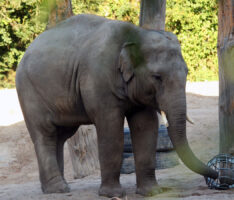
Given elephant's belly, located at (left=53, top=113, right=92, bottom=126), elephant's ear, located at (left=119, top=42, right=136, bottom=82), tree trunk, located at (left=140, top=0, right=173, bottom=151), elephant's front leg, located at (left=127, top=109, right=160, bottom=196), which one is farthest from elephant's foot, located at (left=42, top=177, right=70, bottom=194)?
tree trunk, located at (left=140, top=0, right=173, bottom=151)

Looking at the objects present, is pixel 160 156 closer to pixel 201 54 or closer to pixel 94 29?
pixel 94 29

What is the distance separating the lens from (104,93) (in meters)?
4.41

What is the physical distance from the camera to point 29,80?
16.5 ft

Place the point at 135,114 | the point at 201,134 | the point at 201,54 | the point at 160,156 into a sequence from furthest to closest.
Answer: the point at 201,54, the point at 201,134, the point at 160,156, the point at 135,114

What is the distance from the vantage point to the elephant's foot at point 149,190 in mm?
4652

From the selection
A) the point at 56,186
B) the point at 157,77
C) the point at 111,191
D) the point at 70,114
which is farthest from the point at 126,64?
the point at 56,186

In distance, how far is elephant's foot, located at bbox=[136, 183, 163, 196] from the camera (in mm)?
4652

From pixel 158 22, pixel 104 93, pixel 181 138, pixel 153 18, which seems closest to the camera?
pixel 181 138

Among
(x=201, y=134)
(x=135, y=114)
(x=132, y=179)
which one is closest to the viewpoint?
(x=135, y=114)

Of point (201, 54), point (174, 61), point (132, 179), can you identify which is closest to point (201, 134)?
point (132, 179)

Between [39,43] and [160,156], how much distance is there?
318cm

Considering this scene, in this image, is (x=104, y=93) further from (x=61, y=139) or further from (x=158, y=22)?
(x=158, y=22)

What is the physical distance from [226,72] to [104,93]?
1.60 m

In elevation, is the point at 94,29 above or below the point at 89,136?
above
